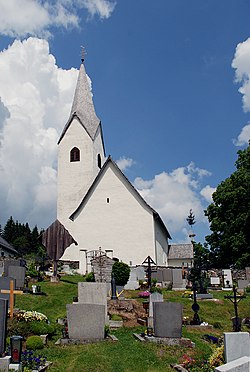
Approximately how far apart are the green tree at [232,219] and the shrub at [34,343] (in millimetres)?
26527

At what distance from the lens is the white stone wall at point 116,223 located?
105 feet

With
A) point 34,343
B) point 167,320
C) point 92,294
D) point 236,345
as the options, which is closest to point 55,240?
point 92,294

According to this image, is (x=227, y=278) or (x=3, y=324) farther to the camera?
(x=227, y=278)

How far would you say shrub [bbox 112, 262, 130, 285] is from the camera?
23.0 m

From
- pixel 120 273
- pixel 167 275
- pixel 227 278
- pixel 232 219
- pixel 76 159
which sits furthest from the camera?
pixel 76 159

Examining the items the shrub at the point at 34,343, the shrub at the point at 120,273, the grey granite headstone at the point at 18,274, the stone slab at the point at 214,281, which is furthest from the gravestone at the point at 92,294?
the stone slab at the point at 214,281

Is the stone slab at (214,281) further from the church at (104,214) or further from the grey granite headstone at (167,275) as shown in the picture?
the church at (104,214)

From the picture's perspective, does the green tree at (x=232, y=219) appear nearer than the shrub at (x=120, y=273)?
No

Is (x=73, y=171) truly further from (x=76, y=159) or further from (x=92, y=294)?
(x=92, y=294)

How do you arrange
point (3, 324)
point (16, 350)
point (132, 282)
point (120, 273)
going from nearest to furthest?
1. point (16, 350)
2. point (3, 324)
3. point (120, 273)
4. point (132, 282)

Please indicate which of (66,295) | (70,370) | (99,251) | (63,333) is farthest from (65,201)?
(70,370)

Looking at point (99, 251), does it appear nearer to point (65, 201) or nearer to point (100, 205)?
point (100, 205)

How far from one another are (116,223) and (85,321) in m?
21.2

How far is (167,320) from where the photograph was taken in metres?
11.9
